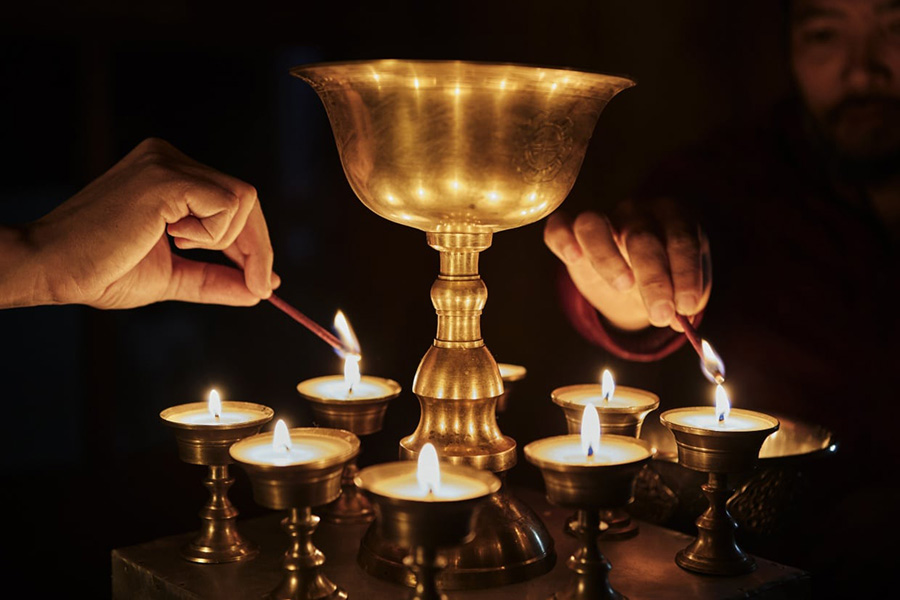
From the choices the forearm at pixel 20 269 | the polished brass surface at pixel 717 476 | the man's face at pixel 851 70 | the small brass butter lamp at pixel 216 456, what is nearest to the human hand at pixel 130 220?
the forearm at pixel 20 269

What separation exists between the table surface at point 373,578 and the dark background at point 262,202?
89 cm

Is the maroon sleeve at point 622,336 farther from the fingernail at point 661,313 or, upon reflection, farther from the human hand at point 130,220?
the human hand at point 130,220

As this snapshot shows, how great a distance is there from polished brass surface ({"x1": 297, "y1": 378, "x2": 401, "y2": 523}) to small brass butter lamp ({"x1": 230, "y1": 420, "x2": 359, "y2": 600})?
0.75 ft

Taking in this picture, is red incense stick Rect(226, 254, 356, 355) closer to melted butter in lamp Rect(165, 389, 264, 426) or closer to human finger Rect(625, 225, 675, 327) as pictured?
melted butter in lamp Rect(165, 389, 264, 426)

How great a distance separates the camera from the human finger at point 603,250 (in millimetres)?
1293

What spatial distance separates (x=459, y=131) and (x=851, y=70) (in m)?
1.17

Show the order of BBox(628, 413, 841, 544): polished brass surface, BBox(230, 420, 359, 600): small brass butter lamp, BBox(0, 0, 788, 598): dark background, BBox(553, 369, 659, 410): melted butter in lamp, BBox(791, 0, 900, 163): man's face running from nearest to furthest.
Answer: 1. BBox(230, 420, 359, 600): small brass butter lamp
2. BBox(628, 413, 841, 544): polished brass surface
3. BBox(553, 369, 659, 410): melted butter in lamp
4. BBox(791, 0, 900, 163): man's face
5. BBox(0, 0, 788, 598): dark background

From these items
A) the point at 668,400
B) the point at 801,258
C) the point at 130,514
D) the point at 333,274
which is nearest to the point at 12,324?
the point at 130,514

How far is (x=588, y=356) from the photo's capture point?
233cm

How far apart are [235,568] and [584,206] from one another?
1.38 m

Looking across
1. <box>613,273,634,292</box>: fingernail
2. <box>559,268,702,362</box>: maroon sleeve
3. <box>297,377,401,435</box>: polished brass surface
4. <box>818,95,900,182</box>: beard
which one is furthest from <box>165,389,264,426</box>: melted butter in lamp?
<box>818,95,900,182</box>: beard

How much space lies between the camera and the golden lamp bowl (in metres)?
0.94

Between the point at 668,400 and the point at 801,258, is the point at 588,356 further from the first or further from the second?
the point at 801,258

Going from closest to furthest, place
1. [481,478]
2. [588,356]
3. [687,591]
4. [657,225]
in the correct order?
[481,478] → [687,591] → [657,225] → [588,356]
